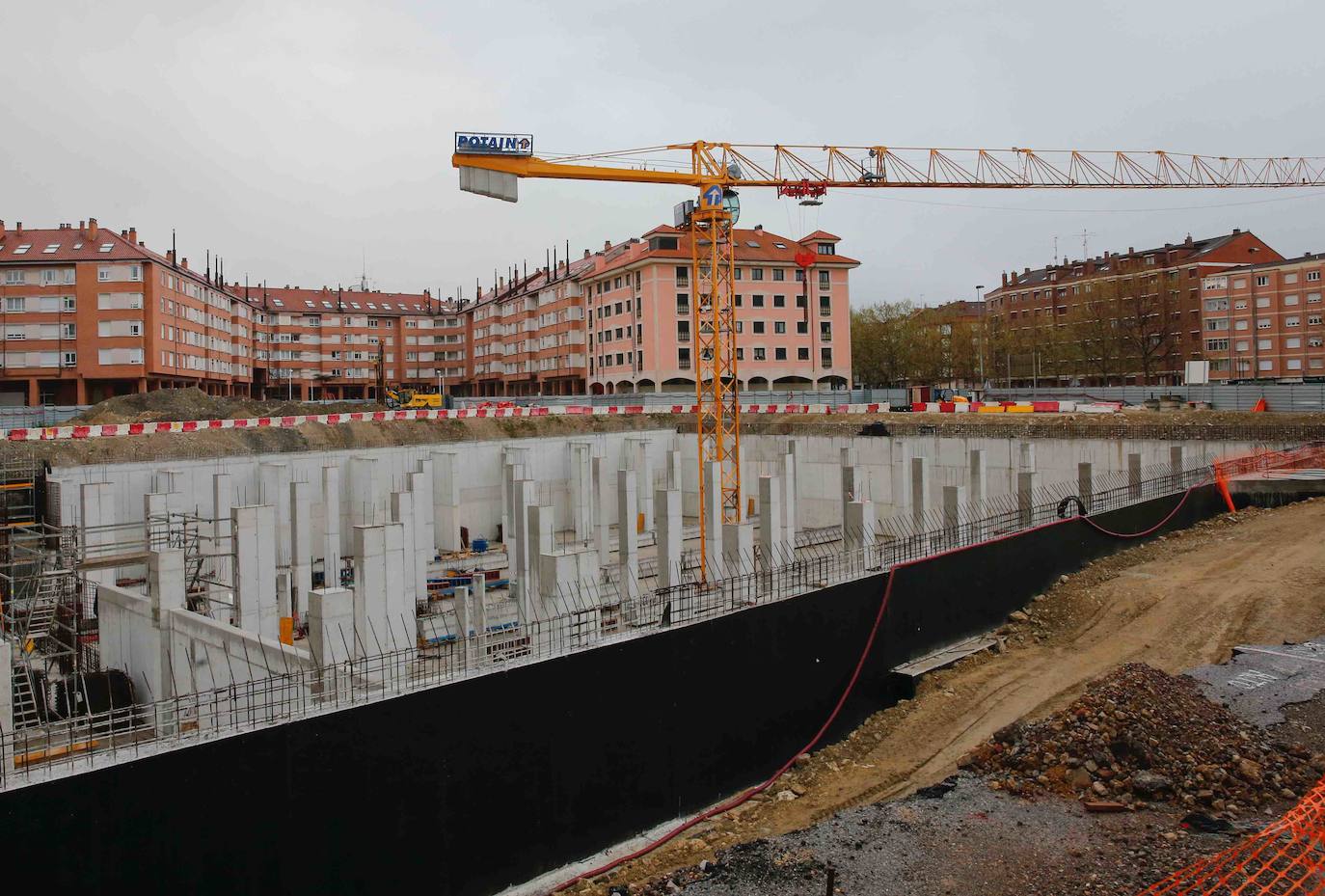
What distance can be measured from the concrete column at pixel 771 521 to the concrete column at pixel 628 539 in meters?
2.55

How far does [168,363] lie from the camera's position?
42.8 meters

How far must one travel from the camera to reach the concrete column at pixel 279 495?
21.1 m

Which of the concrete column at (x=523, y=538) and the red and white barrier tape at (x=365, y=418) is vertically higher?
the red and white barrier tape at (x=365, y=418)

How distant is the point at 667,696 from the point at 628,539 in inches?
294

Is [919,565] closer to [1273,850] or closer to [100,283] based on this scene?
[1273,850]

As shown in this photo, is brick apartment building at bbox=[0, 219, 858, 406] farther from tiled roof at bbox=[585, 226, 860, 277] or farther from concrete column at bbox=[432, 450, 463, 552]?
concrete column at bbox=[432, 450, 463, 552]

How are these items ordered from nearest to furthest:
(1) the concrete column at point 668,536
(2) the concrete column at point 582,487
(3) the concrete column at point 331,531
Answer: (1) the concrete column at point 668,536
(3) the concrete column at point 331,531
(2) the concrete column at point 582,487

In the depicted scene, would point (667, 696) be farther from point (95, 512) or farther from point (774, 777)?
point (95, 512)

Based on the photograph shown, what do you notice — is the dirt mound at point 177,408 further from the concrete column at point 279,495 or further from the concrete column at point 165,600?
the concrete column at point 165,600

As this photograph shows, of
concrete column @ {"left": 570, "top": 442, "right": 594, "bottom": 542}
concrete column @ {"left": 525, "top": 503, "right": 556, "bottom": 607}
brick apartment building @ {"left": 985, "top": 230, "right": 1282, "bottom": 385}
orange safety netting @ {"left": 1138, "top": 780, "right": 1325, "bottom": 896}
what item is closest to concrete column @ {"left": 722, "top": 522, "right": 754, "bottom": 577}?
concrete column @ {"left": 525, "top": 503, "right": 556, "bottom": 607}

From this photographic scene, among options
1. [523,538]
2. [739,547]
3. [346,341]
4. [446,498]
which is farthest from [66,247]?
[739,547]

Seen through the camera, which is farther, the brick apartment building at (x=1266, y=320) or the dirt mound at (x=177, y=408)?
the brick apartment building at (x=1266, y=320)

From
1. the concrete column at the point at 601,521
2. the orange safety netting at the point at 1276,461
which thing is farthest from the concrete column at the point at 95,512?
the orange safety netting at the point at 1276,461

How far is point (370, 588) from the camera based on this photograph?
34.1 ft
